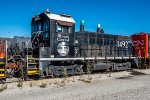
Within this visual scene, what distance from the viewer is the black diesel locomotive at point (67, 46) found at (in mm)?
13859

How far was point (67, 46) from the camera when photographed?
14578mm

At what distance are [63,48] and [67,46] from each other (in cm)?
30

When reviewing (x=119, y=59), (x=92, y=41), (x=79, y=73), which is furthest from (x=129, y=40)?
(x=79, y=73)

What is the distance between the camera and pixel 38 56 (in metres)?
13.4

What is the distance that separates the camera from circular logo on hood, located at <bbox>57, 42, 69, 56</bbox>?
14188 mm

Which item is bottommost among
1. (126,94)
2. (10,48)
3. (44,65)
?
(126,94)

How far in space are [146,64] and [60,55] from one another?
1030 centimetres

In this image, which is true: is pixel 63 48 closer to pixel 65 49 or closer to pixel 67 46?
pixel 65 49

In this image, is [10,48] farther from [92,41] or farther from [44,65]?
[92,41]

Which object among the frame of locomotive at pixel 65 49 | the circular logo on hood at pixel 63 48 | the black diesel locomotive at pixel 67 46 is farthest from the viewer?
the circular logo on hood at pixel 63 48

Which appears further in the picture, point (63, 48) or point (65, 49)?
point (65, 49)

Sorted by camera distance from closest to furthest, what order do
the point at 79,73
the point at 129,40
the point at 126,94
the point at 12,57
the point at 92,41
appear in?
1. the point at 126,94
2. the point at 12,57
3. the point at 79,73
4. the point at 92,41
5. the point at 129,40

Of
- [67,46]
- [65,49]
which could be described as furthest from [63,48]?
[67,46]

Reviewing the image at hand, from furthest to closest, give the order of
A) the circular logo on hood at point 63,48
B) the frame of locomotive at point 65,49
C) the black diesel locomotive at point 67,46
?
the circular logo on hood at point 63,48 → the black diesel locomotive at point 67,46 → the frame of locomotive at point 65,49
